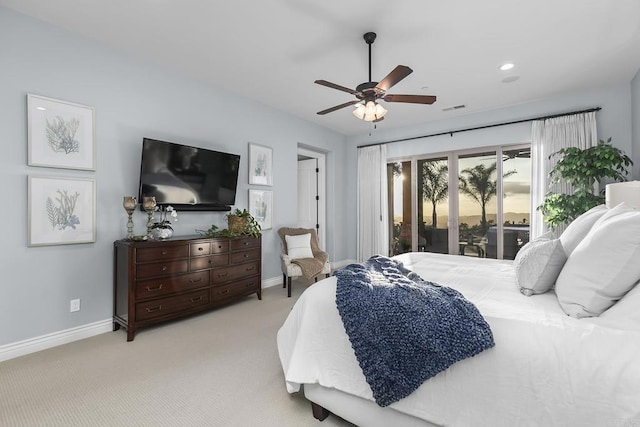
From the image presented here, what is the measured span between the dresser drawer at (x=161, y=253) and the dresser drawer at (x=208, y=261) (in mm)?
132

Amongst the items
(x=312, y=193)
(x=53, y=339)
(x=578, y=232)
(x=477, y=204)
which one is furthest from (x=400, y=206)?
(x=53, y=339)

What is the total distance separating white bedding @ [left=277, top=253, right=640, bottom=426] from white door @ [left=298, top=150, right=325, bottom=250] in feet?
14.9

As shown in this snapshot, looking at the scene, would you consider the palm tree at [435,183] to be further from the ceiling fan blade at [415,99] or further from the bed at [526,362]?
the bed at [526,362]

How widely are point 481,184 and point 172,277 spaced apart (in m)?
4.81

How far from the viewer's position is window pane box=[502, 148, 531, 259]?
4.73 meters

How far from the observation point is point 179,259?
312cm

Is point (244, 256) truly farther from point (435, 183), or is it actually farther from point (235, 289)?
point (435, 183)

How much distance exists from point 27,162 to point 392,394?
327 cm

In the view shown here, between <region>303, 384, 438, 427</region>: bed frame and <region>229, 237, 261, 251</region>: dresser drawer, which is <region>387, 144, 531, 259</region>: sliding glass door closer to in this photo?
<region>229, 237, 261, 251</region>: dresser drawer

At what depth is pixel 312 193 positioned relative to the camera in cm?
630

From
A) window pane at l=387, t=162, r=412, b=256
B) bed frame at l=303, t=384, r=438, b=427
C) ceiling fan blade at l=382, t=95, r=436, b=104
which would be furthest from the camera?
window pane at l=387, t=162, r=412, b=256

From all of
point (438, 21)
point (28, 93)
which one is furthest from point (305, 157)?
point (28, 93)

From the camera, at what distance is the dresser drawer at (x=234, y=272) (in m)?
3.49

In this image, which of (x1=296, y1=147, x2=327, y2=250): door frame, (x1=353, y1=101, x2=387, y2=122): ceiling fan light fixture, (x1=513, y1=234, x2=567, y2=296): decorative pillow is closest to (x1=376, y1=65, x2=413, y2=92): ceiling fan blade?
(x1=353, y1=101, x2=387, y2=122): ceiling fan light fixture
